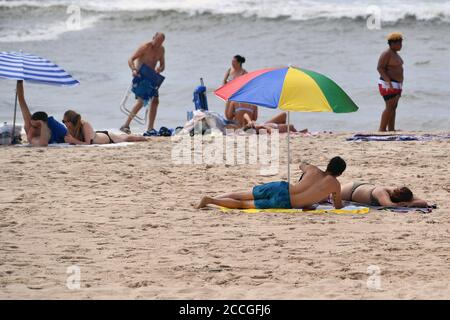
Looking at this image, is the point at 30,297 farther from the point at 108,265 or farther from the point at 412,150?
the point at 412,150

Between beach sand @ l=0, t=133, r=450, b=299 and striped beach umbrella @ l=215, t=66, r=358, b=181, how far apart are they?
2.81ft

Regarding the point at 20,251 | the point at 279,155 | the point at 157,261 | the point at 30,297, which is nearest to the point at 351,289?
the point at 157,261

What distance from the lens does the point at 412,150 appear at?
10.9m

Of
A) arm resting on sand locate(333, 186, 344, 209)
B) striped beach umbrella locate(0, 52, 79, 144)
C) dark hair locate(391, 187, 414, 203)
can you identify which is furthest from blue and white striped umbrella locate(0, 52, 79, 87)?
dark hair locate(391, 187, 414, 203)

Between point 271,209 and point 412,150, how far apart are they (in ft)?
11.3

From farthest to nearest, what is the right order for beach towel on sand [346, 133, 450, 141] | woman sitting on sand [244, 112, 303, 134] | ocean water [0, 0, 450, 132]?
ocean water [0, 0, 450, 132], woman sitting on sand [244, 112, 303, 134], beach towel on sand [346, 133, 450, 141]

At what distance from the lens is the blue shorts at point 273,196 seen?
7.90 meters

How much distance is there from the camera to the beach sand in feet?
19.0

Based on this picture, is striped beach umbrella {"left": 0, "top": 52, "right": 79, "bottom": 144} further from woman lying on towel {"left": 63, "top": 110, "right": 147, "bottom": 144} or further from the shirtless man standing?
the shirtless man standing

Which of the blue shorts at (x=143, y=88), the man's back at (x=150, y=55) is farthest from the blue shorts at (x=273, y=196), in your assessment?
the man's back at (x=150, y=55)

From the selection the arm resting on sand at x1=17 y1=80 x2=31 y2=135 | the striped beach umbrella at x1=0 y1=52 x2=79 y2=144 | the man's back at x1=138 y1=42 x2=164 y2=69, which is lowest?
the arm resting on sand at x1=17 y1=80 x2=31 y2=135

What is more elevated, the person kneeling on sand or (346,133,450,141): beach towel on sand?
the person kneeling on sand

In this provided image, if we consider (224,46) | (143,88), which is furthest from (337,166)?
(224,46)

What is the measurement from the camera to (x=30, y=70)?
1105 centimetres
